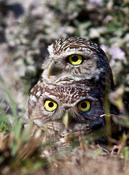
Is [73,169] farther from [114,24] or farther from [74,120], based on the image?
[114,24]

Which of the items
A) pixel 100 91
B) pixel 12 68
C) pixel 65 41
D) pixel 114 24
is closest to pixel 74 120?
pixel 100 91

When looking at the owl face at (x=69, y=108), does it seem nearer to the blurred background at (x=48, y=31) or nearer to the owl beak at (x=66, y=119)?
the owl beak at (x=66, y=119)

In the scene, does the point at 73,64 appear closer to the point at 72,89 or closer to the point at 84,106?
the point at 72,89

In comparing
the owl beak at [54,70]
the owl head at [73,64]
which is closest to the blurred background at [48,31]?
the owl head at [73,64]

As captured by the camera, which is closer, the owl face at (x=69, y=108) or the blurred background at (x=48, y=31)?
the owl face at (x=69, y=108)

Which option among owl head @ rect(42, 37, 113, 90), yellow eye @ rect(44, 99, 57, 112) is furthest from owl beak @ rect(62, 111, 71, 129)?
owl head @ rect(42, 37, 113, 90)

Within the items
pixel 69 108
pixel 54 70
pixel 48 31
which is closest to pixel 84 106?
pixel 69 108

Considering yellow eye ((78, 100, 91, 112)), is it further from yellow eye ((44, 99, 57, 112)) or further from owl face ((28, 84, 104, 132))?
yellow eye ((44, 99, 57, 112))
